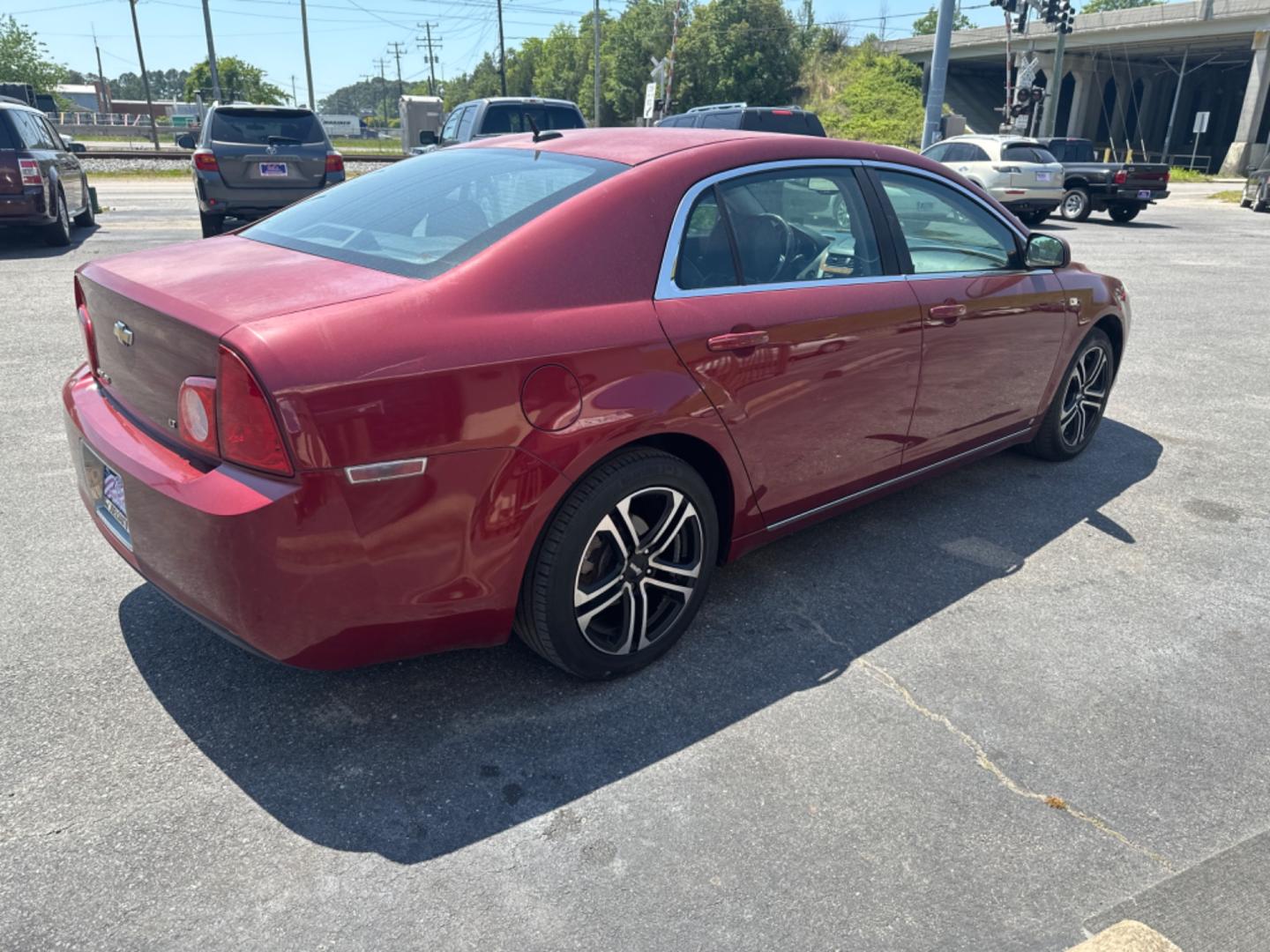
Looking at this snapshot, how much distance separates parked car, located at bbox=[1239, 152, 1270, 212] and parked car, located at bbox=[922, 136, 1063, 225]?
9000 millimetres

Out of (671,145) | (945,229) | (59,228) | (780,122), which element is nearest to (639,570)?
(671,145)

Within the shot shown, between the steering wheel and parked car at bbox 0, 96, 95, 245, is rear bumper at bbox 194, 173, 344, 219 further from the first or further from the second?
the steering wheel

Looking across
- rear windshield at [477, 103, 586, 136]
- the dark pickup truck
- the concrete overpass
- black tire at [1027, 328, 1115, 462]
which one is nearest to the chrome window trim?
black tire at [1027, 328, 1115, 462]

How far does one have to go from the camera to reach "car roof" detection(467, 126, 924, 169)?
3.23 meters

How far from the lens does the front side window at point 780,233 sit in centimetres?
312

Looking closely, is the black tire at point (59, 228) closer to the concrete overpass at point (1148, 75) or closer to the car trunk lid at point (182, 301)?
the car trunk lid at point (182, 301)

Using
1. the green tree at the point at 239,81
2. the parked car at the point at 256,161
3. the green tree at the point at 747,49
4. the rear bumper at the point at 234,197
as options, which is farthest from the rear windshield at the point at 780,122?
the green tree at the point at 239,81

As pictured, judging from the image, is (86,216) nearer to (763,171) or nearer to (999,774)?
(763,171)

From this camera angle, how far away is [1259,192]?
24.8 m

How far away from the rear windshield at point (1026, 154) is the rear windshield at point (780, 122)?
6.28m

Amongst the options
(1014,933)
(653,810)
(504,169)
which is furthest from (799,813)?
(504,169)

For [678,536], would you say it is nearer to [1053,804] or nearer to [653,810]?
[653,810]

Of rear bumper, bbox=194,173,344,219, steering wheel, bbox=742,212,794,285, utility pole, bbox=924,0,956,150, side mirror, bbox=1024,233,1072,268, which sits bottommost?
rear bumper, bbox=194,173,344,219

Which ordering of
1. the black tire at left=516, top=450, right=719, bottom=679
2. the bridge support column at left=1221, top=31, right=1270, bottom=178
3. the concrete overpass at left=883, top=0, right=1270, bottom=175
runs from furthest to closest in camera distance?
the concrete overpass at left=883, top=0, right=1270, bottom=175
the bridge support column at left=1221, top=31, right=1270, bottom=178
the black tire at left=516, top=450, right=719, bottom=679
